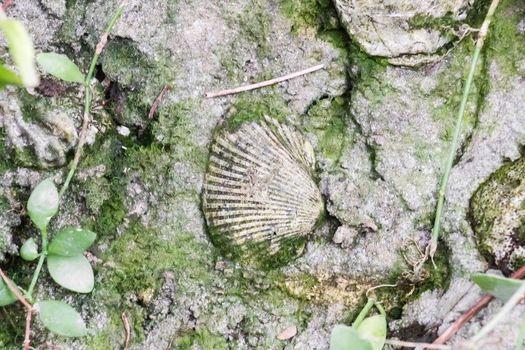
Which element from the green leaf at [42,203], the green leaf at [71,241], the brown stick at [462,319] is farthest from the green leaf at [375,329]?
the green leaf at [42,203]

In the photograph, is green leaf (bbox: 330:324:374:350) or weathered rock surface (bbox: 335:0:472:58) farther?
weathered rock surface (bbox: 335:0:472:58)

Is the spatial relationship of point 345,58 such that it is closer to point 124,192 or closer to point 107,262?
point 124,192

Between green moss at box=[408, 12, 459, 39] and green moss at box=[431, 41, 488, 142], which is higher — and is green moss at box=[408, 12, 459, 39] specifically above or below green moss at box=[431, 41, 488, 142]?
above

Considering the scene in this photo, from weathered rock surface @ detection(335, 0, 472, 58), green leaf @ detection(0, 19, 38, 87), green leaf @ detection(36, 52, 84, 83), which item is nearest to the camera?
green leaf @ detection(0, 19, 38, 87)

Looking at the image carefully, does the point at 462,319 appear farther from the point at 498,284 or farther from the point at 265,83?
the point at 265,83

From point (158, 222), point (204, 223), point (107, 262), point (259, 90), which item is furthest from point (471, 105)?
point (107, 262)

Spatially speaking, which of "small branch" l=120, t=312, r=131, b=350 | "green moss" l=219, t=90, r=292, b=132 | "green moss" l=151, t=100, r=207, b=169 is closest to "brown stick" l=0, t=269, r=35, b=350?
"small branch" l=120, t=312, r=131, b=350

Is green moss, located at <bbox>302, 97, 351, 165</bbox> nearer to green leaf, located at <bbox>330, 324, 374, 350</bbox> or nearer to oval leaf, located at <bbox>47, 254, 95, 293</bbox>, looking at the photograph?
green leaf, located at <bbox>330, 324, 374, 350</bbox>

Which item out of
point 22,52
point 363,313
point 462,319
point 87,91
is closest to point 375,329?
point 363,313
